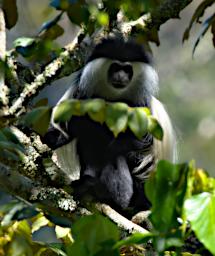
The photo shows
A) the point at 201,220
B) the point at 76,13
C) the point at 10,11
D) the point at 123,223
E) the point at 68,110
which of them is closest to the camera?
the point at 201,220

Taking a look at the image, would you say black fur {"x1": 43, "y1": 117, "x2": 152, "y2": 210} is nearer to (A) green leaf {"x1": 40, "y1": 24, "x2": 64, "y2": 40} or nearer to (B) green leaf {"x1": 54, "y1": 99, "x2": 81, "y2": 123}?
(A) green leaf {"x1": 40, "y1": 24, "x2": 64, "y2": 40}

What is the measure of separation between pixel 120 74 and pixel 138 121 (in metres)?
2.07

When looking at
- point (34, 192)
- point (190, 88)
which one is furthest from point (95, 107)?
point (190, 88)

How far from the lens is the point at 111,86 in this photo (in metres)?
3.17

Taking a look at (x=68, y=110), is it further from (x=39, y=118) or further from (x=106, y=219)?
(x=106, y=219)

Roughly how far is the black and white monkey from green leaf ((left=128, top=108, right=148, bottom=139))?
1.96m

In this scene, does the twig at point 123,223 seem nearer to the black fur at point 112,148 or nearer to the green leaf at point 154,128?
the green leaf at point 154,128

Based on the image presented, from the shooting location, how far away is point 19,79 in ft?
6.32

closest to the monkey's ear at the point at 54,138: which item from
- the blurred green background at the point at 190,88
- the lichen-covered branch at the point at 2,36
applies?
the lichen-covered branch at the point at 2,36

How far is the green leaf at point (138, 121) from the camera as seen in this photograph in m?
1.09

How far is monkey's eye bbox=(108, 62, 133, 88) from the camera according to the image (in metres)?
3.12

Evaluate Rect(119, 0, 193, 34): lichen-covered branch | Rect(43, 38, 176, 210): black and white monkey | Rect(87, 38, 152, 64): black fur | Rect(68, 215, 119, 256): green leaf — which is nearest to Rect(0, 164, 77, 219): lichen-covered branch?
Rect(68, 215, 119, 256): green leaf

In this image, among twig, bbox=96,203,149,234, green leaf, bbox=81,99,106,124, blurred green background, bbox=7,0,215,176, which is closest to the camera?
green leaf, bbox=81,99,106,124

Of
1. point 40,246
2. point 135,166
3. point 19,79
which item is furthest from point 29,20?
point 40,246
